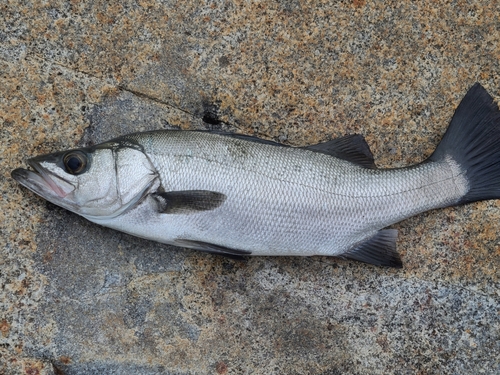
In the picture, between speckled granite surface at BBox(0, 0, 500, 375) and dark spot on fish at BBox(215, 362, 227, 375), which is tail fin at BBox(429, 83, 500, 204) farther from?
dark spot on fish at BBox(215, 362, 227, 375)

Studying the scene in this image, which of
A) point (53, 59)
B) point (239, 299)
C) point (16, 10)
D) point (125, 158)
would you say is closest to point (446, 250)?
point (239, 299)

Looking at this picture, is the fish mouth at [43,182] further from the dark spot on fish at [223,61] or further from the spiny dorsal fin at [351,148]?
the spiny dorsal fin at [351,148]

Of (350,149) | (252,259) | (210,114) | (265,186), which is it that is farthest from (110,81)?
(350,149)

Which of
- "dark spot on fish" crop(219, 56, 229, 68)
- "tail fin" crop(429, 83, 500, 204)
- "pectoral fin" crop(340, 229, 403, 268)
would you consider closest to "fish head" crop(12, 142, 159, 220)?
"dark spot on fish" crop(219, 56, 229, 68)

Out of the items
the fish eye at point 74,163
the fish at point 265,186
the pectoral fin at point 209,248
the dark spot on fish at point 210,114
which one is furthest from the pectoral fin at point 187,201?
the dark spot on fish at point 210,114

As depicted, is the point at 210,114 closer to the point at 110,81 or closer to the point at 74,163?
the point at 110,81

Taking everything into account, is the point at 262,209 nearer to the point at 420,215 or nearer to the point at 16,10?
the point at 420,215
